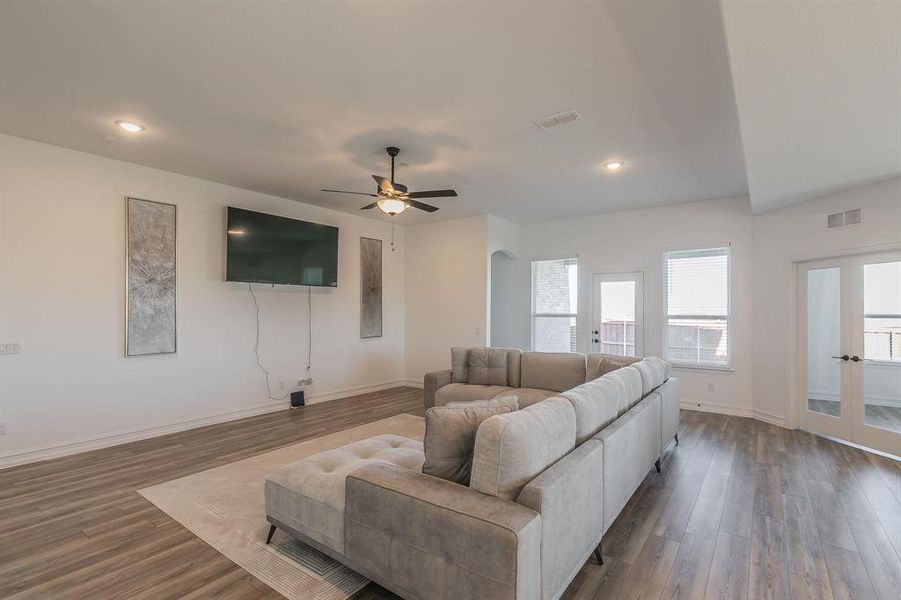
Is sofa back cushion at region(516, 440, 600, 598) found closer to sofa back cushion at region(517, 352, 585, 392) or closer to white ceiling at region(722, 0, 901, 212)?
white ceiling at region(722, 0, 901, 212)

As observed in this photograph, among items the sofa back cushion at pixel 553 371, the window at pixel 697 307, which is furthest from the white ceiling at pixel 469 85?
the sofa back cushion at pixel 553 371

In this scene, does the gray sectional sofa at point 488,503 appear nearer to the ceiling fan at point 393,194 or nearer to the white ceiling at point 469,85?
the white ceiling at point 469,85

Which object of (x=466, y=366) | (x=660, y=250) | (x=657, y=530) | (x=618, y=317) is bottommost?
(x=657, y=530)

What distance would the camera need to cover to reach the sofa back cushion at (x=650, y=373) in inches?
138

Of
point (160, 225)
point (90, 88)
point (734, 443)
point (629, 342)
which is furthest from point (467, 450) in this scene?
point (629, 342)

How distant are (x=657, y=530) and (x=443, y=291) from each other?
5.04m

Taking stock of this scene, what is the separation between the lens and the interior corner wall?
6.80m

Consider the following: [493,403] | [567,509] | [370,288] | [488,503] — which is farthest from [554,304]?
[488,503]

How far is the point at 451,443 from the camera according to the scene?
2.00m

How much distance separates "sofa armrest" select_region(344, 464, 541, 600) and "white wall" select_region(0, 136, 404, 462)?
378 centimetres

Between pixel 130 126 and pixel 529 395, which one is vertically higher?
pixel 130 126

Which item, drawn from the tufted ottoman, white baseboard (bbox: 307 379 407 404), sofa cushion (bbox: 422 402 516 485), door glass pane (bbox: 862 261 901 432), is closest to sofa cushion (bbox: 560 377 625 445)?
sofa cushion (bbox: 422 402 516 485)

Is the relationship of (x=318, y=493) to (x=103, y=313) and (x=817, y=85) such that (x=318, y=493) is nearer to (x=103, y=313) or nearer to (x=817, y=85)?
(x=817, y=85)

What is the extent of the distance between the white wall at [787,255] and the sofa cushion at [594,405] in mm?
3577
